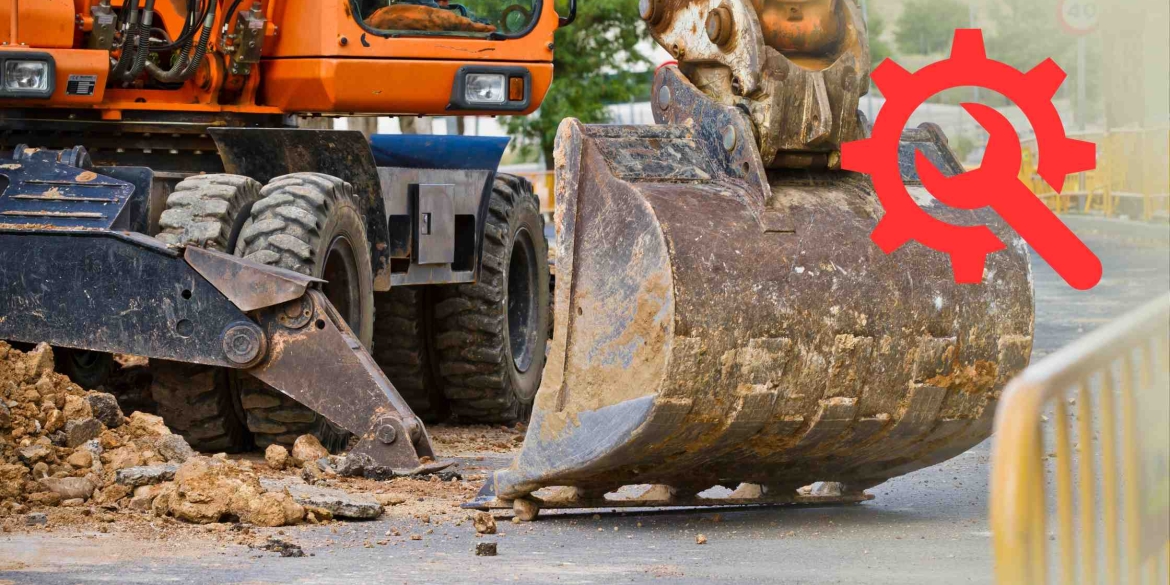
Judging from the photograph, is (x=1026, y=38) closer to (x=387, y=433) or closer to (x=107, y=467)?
(x=387, y=433)

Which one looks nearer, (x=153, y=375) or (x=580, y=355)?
(x=580, y=355)

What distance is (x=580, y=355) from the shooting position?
6.09 m

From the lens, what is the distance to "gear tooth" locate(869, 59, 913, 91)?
570 centimetres

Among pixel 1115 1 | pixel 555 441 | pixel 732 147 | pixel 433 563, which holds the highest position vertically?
pixel 1115 1

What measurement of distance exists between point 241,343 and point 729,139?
2.29 meters

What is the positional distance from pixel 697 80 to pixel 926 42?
58705 mm

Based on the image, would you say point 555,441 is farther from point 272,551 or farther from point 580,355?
point 272,551

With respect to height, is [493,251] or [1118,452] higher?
[493,251]

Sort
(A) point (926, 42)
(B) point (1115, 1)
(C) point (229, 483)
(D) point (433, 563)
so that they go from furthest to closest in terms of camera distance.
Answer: (A) point (926, 42)
(B) point (1115, 1)
(C) point (229, 483)
(D) point (433, 563)

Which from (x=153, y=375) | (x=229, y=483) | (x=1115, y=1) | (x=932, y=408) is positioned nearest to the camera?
(x=932, y=408)

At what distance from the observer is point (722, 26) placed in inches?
248

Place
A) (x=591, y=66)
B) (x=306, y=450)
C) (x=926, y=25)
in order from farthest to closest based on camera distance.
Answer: (x=926, y=25) < (x=591, y=66) < (x=306, y=450)

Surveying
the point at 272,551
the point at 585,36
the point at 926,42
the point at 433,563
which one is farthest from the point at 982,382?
the point at 926,42

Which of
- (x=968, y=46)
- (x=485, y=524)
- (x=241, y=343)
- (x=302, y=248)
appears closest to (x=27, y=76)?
(x=302, y=248)
